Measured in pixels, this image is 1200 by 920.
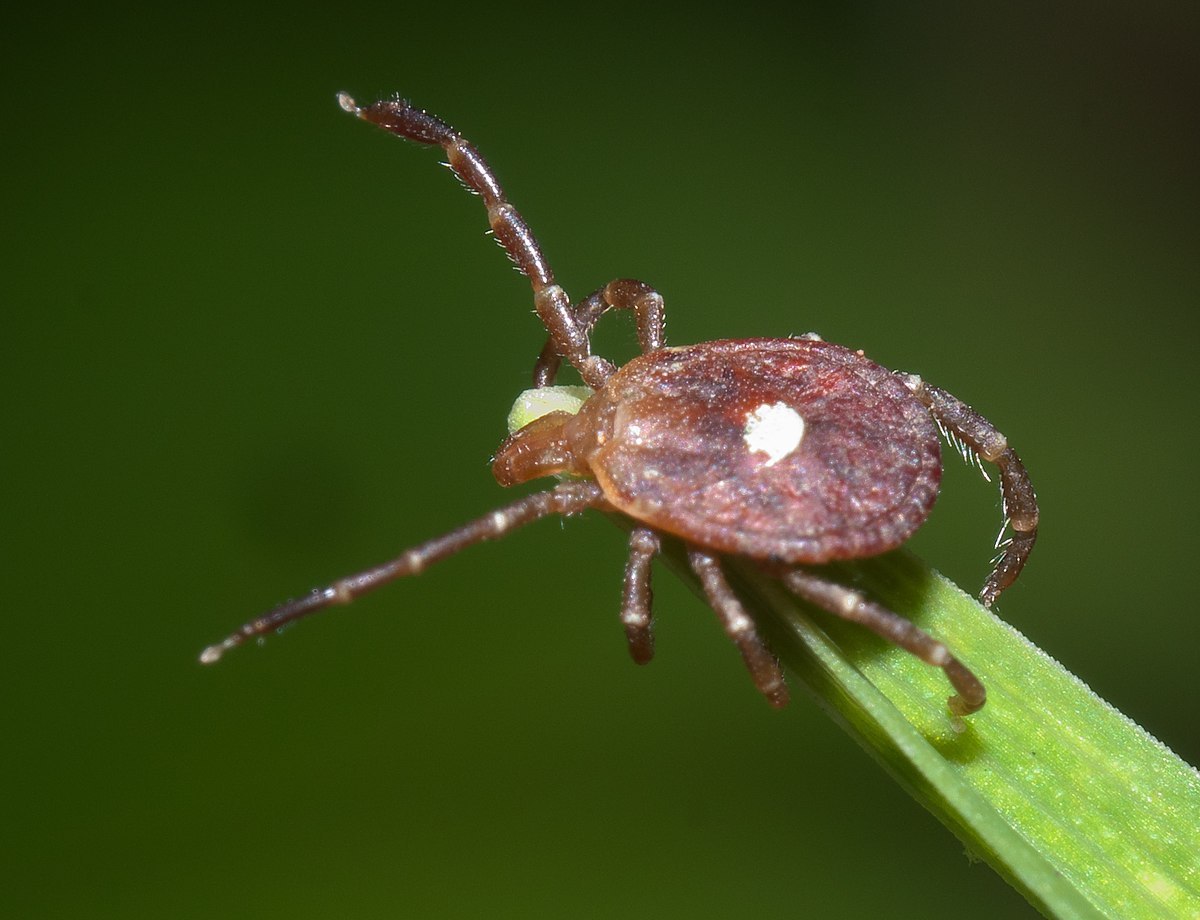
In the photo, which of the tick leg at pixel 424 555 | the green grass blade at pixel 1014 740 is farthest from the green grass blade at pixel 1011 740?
the tick leg at pixel 424 555

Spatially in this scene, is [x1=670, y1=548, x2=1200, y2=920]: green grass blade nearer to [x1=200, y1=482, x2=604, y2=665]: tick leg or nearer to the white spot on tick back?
the white spot on tick back

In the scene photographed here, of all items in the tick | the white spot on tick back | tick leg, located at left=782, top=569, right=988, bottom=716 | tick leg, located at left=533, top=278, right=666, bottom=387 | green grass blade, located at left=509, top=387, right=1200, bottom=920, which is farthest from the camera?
tick leg, located at left=533, top=278, right=666, bottom=387

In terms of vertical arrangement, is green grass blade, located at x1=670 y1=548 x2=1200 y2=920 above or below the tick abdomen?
below

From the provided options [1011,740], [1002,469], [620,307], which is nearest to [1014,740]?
[1011,740]

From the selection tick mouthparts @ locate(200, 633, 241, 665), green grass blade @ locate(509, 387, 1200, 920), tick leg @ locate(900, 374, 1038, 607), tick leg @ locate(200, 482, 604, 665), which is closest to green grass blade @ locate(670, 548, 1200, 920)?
green grass blade @ locate(509, 387, 1200, 920)

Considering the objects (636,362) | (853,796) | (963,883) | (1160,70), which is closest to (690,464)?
(636,362)

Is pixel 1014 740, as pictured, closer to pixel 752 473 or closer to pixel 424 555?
pixel 752 473
